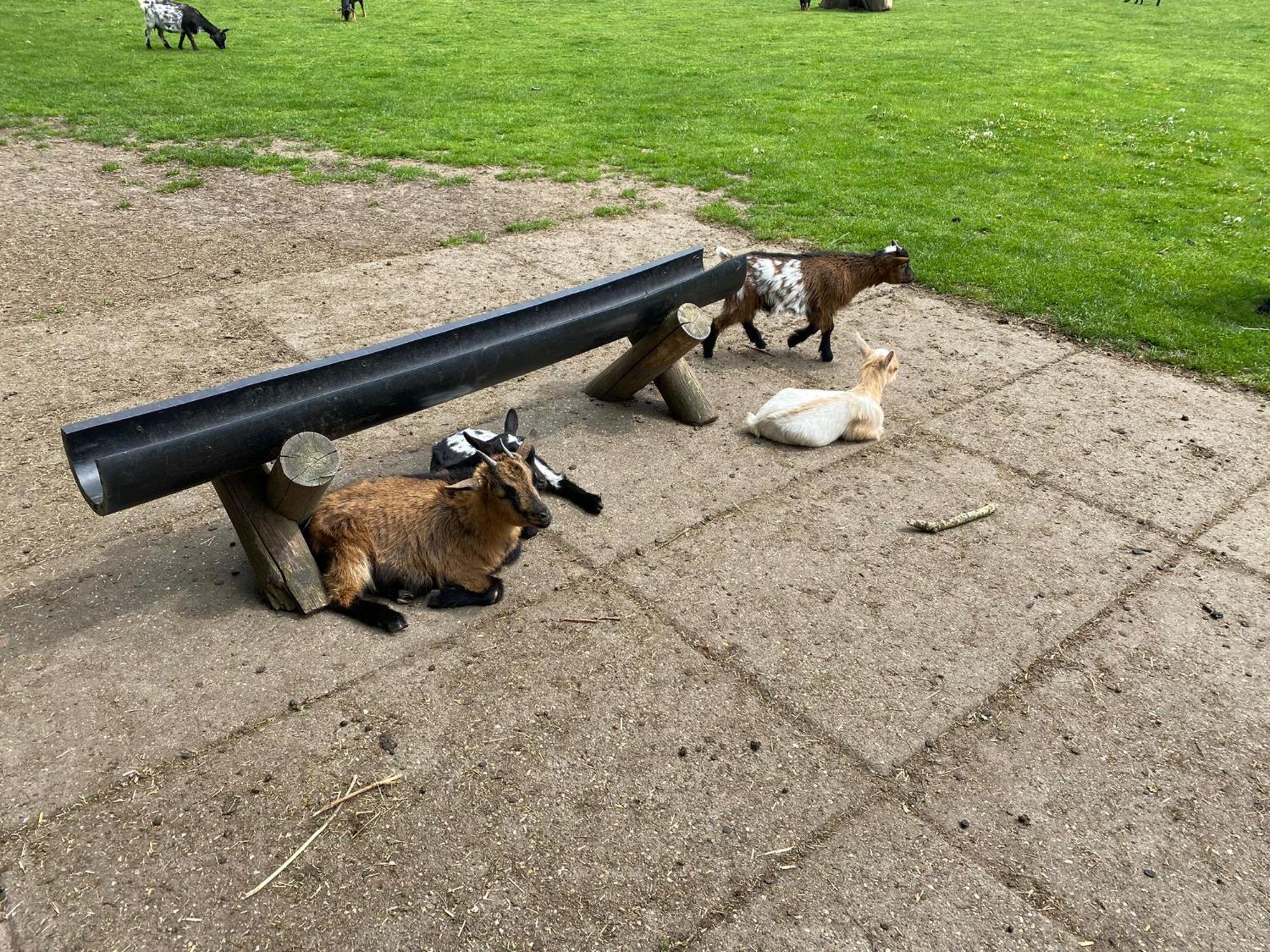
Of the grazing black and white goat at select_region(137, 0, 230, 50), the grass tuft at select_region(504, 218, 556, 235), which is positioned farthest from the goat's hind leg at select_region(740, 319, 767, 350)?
the grazing black and white goat at select_region(137, 0, 230, 50)

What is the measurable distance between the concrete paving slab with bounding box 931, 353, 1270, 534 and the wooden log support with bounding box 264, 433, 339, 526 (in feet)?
13.1

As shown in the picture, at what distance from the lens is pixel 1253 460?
19.7ft

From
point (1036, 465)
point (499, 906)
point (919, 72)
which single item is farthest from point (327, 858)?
point (919, 72)

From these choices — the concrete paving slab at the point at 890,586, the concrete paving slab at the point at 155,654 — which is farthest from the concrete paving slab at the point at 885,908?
the concrete paving slab at the point at 155,654

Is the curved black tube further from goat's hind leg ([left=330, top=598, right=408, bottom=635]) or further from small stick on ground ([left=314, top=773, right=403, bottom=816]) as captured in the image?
small stick on ground ([left=314, top=773, right=403, bottom=816])

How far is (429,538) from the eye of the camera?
4602 millimetres

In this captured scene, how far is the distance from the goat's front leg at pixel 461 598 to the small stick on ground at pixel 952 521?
7.65ft

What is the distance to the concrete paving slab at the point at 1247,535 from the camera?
5070 mm

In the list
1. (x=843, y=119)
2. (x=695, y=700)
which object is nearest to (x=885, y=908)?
(x=695, y=700)

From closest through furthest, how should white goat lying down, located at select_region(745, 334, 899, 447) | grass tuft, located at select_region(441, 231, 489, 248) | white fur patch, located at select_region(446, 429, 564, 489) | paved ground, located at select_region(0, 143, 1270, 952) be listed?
paved ground, located at select_region(0, 143, 1270, 952) < white fur patch, located at select_region(446, 429, 564, 489) < white goat lying down, located at select_region(745, 334, 899, 447) < grass tuft, located at select_region(441, 231, 489, 248)

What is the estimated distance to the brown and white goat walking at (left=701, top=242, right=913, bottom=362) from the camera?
7105 mm

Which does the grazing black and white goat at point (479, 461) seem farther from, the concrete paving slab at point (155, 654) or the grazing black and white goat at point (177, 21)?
the grazing black and white goat at point (177, 21)

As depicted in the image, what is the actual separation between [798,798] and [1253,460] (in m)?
4.25

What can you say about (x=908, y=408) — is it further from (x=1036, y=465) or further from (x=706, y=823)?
(x=706, y=823)
